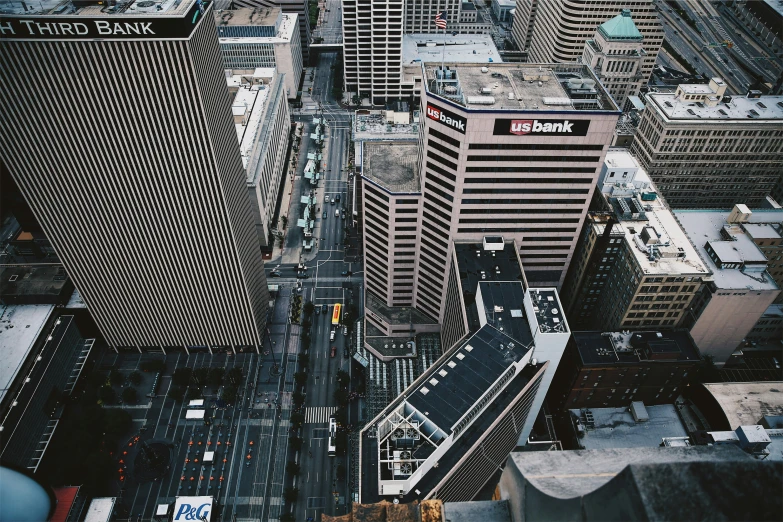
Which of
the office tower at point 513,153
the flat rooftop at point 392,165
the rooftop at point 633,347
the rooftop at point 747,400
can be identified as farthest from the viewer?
the flat rooftop at point 392,165

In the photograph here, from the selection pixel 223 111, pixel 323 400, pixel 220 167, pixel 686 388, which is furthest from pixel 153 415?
pixel 686 388

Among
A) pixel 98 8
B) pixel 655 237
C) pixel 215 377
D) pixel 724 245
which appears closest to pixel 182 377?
pixel 215 377

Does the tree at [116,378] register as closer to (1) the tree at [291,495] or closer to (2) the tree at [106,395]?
(2) the tree at [106,395]

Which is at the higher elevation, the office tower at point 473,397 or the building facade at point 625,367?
the office tower at point 473,397

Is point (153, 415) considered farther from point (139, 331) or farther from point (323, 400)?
point (323, 400)

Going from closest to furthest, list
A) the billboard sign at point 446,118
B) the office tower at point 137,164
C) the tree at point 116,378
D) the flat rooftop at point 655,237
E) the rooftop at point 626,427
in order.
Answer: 1. the office tower at point 137,164
2. the billboard sign at point 446,118
3. the rooftop at point 626,427
4. the flat rooftop at point 655,237
5. the tree at point 116,378

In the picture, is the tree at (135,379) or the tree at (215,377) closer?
the tree at (215,377)

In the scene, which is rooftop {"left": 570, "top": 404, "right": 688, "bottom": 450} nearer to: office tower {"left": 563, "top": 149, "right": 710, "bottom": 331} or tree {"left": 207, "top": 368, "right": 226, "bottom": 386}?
office tower {"left": 563, "top": 149, "right": 710, "bottom": 331}

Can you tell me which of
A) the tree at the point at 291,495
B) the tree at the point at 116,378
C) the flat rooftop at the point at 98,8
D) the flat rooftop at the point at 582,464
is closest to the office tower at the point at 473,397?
the tree at the point at 291,495
